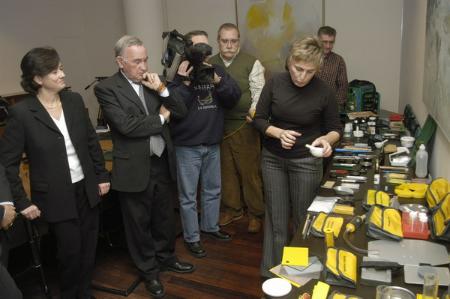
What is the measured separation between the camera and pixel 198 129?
8.69ft

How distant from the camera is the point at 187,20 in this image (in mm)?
4512

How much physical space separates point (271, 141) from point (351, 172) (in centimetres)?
50

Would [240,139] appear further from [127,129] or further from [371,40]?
[371,40]

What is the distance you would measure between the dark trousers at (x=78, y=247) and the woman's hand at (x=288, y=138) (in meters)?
1.10

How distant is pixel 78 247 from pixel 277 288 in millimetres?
1297

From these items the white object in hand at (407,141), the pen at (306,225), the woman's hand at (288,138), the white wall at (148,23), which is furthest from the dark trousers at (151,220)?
the white wall at (148,23)

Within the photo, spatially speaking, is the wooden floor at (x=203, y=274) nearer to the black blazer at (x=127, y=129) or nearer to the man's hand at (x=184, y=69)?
the black blazer at (x=127, y=129)

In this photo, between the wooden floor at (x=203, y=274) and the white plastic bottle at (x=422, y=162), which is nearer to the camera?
the white plastic bottle at (x=422, y=162)

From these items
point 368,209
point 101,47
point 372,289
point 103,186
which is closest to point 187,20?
point 101,47

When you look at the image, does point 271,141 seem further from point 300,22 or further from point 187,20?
point 187,20

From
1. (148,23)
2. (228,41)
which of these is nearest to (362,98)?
(228,41)

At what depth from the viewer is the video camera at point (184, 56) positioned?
2.37m

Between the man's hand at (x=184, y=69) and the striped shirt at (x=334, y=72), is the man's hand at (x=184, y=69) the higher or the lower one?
the higher one

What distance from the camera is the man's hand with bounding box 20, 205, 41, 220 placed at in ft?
6.23
